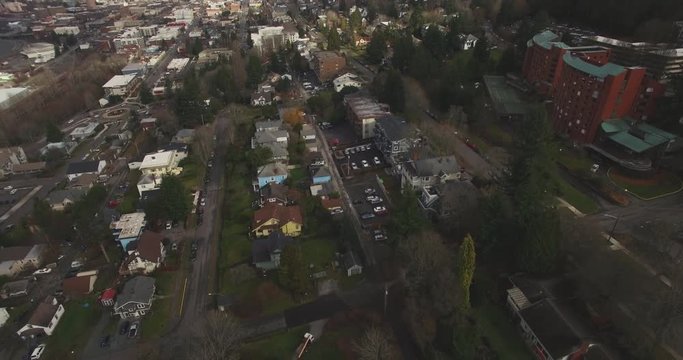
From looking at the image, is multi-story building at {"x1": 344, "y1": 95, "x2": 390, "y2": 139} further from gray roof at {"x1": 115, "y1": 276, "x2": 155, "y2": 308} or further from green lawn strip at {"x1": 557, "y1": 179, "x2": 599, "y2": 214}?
gray roof at {"x1": 115, "y1": 276, "x2": 155, "y2": 308}

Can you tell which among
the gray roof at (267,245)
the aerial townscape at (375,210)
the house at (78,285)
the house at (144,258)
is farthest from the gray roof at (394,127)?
the house at (78,285)

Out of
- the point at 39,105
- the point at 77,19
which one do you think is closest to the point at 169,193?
the point at 39,105

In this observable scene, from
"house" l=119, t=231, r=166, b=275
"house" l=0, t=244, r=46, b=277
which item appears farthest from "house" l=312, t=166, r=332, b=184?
"house" l=0, t=244, r=46, b=277

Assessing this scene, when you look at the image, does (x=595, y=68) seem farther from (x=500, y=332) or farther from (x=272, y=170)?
(x=272, y=170)

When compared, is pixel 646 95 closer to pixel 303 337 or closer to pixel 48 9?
pixel 303 337

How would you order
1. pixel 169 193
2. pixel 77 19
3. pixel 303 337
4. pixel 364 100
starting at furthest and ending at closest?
1. pixel 77 19
2. pixel 364 100
3. pixel 169 193
4. pixel 303 337

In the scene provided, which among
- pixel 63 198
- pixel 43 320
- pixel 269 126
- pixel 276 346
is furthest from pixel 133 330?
pixel 269 126
